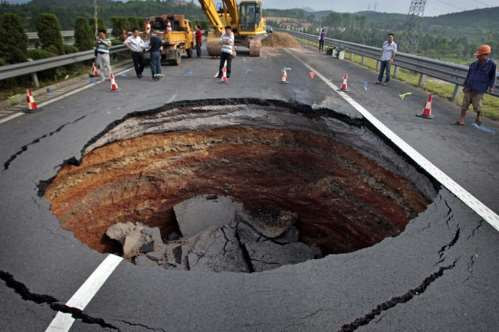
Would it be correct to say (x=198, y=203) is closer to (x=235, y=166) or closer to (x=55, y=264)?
(x=235, y=166)

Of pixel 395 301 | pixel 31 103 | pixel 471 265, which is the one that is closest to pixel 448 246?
pixel 471 265

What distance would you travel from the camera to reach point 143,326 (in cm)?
220

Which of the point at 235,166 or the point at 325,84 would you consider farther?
the point at 325,84

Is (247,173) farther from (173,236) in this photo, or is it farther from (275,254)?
(275,254)

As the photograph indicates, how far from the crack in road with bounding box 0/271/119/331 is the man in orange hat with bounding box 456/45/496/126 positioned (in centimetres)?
780

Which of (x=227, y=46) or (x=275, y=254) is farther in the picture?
(x=227, y=46)

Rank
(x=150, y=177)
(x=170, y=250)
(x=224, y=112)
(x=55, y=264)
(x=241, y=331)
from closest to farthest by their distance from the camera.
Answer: (x=241, y=331), (x=55, y=264), (x=170, y=250), (x=150, y=177), (x=224, y=112)

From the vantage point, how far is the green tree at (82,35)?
1398 centimetres

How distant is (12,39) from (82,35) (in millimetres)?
4092

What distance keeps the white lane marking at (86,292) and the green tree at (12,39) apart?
35.1ft

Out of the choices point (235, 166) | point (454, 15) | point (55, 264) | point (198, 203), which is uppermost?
point (454, 15)

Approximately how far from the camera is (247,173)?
8.46 m

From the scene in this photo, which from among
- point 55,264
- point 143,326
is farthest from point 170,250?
point 143,326

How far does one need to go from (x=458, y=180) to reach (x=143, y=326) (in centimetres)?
447
